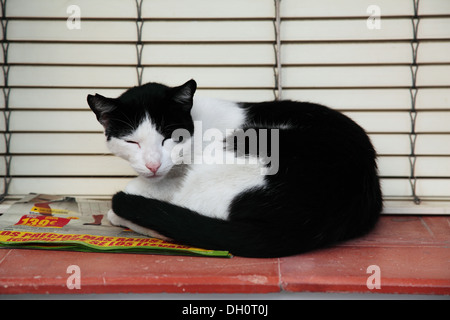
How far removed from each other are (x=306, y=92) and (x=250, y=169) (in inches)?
36.2

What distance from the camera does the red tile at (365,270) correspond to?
1.39 m

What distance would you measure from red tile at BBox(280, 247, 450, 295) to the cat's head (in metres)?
0.63

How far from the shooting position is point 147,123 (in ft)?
5.53

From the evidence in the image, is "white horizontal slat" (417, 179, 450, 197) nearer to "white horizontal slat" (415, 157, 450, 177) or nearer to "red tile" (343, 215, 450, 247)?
"white horizontal slat" (415, 157, 450, 177)

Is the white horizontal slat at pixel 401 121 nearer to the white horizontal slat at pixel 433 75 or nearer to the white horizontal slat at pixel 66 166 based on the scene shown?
the white horizontal slat at pixel 433 75

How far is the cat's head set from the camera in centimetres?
163

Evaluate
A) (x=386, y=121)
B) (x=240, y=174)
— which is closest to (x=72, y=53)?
(x=240, y=174)

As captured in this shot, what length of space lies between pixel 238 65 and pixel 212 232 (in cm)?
118

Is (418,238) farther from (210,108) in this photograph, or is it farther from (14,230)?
(14,230)

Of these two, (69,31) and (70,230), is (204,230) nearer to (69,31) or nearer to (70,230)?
(70,230)

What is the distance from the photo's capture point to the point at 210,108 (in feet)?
6.40

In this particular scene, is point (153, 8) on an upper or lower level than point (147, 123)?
upper
